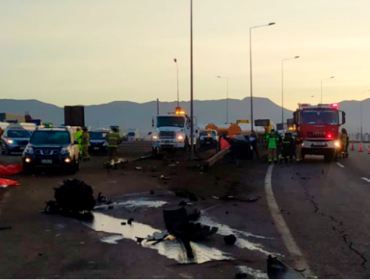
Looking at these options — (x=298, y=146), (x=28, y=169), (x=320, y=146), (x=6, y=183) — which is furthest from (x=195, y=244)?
(x=298, y=146)

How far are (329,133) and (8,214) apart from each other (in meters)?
21.4

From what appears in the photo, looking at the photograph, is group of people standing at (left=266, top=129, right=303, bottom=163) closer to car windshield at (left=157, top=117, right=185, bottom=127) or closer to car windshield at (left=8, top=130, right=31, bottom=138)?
car windshield at (left=157, top=117, right=185, bottom=127)

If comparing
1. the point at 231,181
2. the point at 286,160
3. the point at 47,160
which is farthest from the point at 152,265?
the point at 286,160

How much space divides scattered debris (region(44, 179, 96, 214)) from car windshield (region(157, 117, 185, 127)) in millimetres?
25480

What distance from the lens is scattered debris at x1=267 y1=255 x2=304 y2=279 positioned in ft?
20.0

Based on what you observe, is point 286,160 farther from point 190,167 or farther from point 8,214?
point 8,214

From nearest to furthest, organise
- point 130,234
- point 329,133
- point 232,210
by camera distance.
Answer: point 130,234, point 232,210, point 329,133

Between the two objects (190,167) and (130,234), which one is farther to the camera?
(190,167)

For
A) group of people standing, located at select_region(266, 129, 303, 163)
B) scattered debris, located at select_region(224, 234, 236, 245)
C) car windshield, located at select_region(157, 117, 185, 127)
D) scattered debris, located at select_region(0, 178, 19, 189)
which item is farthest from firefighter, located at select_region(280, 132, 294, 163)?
scattered debris, located at select_region(224, 234, 236, 245)

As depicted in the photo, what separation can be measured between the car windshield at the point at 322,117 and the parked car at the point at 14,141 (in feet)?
57.9

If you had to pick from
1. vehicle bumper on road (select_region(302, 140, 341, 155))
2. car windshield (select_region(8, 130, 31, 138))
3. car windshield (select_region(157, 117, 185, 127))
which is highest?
car windshield (select_region(157, 117, 185, 127))

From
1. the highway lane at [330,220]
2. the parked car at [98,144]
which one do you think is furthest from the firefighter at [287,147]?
the parked car at [98,144]

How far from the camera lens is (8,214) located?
36.7 ft

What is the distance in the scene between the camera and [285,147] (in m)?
29.5
